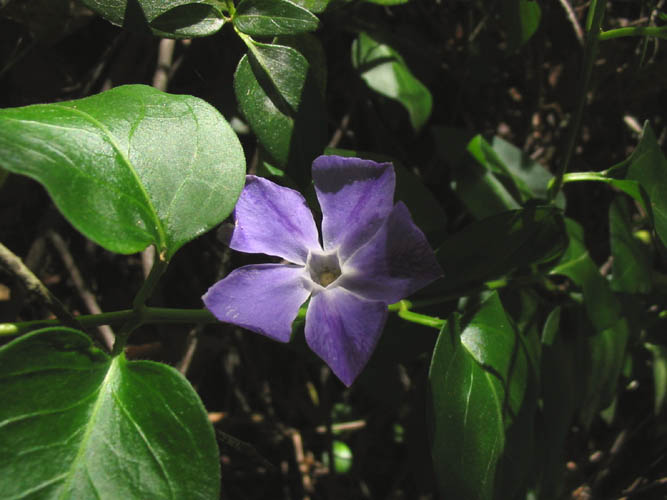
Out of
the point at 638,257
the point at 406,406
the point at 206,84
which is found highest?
the point at 206,84

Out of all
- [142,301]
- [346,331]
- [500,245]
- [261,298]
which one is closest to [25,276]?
[142,301]

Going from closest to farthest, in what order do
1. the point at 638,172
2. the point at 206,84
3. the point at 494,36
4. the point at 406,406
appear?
the point at 638,172, the point at 206,84, the point at 406,406, the point at 494,36

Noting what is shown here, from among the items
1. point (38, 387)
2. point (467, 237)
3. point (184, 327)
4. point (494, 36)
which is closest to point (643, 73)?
point (494, 36)

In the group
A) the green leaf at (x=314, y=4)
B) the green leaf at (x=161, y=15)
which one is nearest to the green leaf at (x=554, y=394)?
the green leaf at (x=314, y=4)

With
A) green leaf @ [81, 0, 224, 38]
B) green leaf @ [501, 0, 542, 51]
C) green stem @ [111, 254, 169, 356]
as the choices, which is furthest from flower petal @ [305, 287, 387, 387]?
green leaf @ [501, 0, 542, 51]

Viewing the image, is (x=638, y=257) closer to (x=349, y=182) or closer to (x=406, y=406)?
(x=406, y=406)

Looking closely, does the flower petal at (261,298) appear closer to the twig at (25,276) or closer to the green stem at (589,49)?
the twig at (25,276)

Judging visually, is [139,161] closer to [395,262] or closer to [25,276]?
[25,276]
